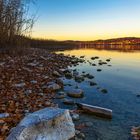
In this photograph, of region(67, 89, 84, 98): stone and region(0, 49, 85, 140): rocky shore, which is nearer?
region(0, 49, 85, 140): rocky shore

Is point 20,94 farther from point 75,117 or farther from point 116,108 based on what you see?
point 116,108

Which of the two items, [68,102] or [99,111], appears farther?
[68,102]

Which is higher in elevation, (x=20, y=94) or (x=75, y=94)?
(x=20, y=94)

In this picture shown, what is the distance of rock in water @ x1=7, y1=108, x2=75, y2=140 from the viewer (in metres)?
4.55

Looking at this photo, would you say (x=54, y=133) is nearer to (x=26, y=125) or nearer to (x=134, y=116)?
(x=26, y=125)

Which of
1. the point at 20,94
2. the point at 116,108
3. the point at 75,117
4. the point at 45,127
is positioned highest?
the point at 45,127

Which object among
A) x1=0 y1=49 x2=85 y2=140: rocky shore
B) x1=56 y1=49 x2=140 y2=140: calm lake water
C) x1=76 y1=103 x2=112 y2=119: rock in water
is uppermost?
x1=0 y1=49 x2=85 y2=140: rocky shore

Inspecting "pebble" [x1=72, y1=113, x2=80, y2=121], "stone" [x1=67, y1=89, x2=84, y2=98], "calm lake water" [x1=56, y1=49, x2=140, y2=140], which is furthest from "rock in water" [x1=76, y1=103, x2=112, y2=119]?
"stone" [x1=67, y1=89, x2=84, y2=98]

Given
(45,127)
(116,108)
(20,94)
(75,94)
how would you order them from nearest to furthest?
(45,127) → (20,94) → (116,108) → (75,94)

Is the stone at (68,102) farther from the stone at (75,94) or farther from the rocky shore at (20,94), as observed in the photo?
the stone at (75,94)

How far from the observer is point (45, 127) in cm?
477

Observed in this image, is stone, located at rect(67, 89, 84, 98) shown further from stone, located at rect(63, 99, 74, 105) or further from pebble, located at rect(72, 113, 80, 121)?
pebble, located at rect(72, 113, 80, 121)

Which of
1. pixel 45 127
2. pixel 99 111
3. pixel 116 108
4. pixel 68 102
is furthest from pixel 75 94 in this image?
pixel 45 127

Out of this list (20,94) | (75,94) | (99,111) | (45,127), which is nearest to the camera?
(45,127)
